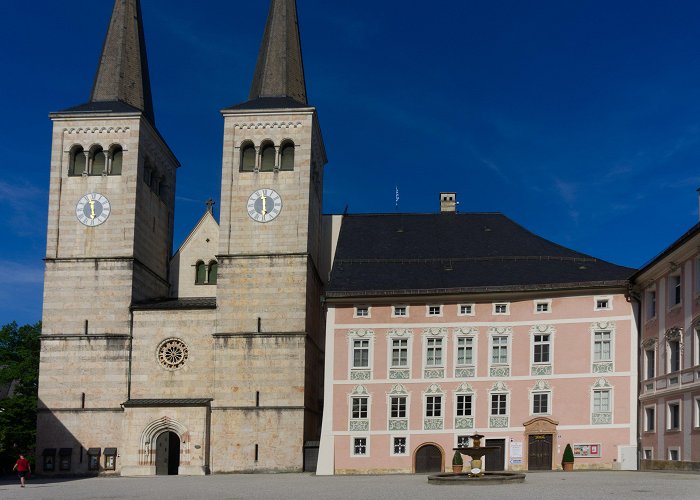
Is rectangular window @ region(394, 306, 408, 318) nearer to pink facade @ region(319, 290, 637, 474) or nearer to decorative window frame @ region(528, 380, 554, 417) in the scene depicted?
pink facade @ region(319, 290, 637, 474)

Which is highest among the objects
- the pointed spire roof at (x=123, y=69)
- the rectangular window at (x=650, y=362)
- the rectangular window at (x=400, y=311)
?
the pointed spire roof at (x=123, y=69)

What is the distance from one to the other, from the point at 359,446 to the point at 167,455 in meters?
12.8

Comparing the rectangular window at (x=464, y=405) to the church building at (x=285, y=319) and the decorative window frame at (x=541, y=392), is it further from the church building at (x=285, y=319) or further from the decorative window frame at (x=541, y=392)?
the decorative window frame at (x=541, y=392)

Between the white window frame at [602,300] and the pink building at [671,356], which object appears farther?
the white window frame at [602,300]

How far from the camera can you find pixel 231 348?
5459 centimetres

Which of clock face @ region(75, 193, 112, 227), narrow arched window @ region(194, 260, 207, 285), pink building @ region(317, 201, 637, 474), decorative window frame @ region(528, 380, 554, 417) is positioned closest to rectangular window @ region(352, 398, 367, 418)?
pink building @ region(317, 201, 637, 474)

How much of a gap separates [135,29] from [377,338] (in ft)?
83.2

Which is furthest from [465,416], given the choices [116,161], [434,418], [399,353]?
[116,161]

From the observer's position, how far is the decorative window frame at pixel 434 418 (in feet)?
159

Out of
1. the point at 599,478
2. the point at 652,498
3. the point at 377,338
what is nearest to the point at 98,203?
the point at 377,338

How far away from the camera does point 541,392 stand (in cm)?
4750

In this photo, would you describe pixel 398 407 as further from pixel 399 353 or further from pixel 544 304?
pixel 544 304

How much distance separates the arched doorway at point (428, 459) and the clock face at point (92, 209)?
22.1 metres

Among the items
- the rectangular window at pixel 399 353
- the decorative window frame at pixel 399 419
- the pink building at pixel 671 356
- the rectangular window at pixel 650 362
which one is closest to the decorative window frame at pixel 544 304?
the pink building at pixel 671 356
